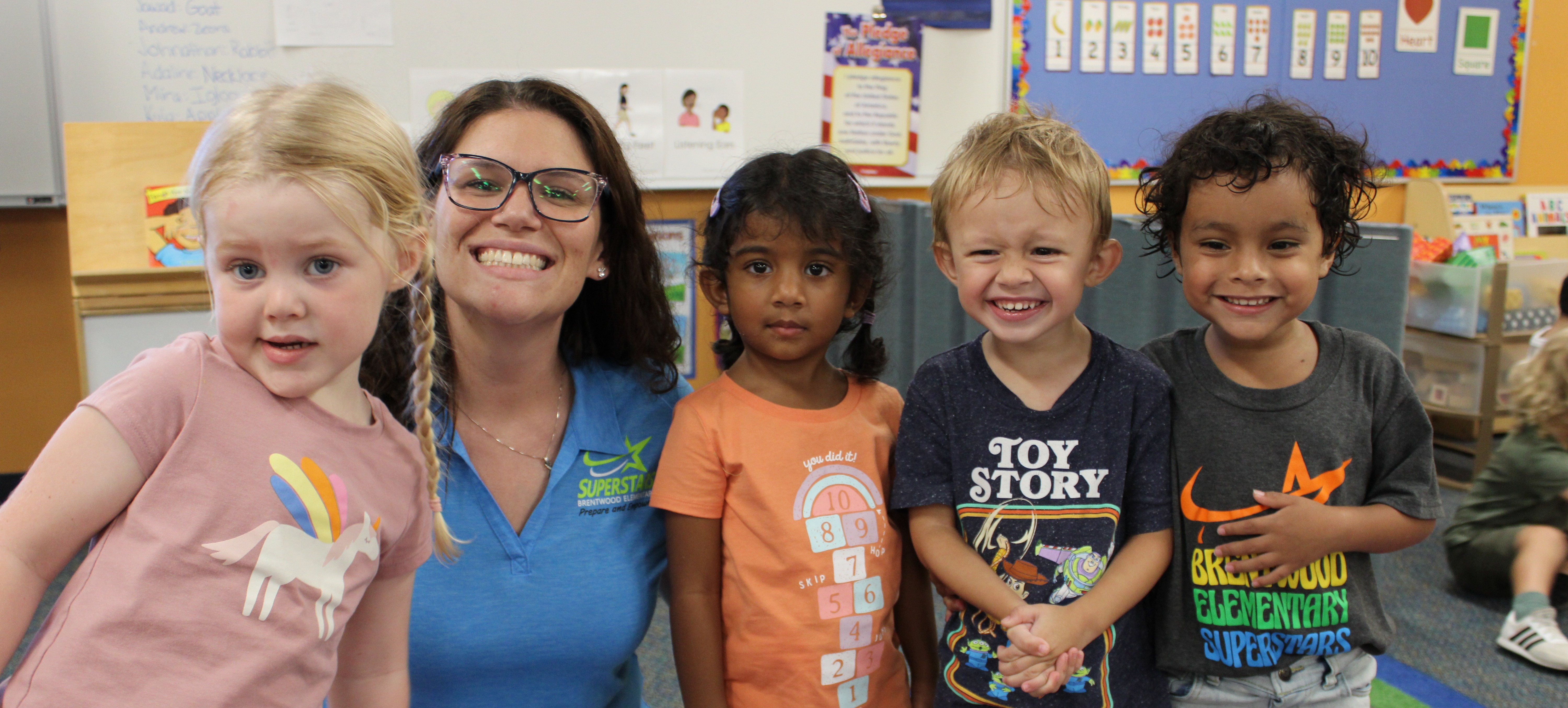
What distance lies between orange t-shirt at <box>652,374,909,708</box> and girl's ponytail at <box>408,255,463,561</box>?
1.01ft

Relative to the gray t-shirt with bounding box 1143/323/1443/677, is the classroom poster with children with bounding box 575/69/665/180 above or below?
above

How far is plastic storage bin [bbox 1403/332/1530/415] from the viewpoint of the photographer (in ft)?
13.2

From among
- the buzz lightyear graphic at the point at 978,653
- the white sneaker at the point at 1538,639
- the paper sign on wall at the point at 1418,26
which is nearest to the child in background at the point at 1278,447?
the buzz lightyear graphic at the point at 978,653

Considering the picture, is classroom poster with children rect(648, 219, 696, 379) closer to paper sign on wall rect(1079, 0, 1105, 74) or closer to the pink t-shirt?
paper sign on wall rect(1079, 0, 1105, 74)

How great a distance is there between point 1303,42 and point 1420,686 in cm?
315

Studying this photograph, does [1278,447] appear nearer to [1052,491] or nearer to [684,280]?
[1052,491]

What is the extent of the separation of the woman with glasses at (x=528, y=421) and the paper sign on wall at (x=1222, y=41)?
151 inches

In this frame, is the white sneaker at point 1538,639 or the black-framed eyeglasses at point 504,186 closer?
the black-framed eyeglasses at point 504,186

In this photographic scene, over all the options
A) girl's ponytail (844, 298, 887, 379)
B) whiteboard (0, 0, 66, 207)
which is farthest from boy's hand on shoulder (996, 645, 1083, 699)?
whiteboard (0, 0, 66, 207)

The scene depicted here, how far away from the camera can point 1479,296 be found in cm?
389

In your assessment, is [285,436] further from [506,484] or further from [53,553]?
[506,484]

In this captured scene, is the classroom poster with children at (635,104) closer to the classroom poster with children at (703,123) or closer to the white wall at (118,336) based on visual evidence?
the classroom poster with children at (703,123)

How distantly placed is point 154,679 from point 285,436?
20 centimetres

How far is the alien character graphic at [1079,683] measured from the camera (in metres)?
1.13
